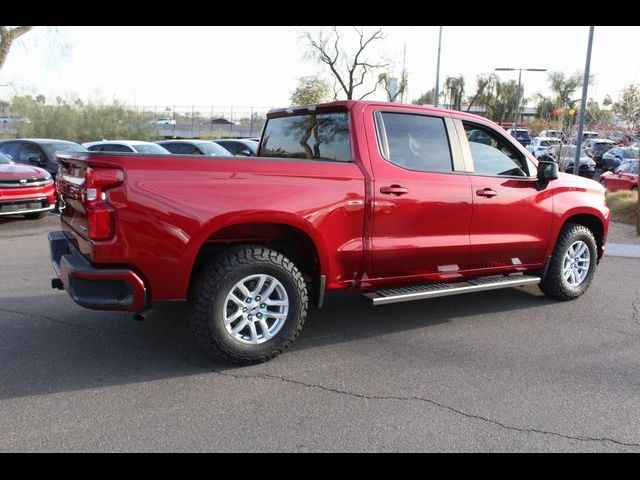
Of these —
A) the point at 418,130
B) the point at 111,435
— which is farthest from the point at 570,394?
the point at 111,435

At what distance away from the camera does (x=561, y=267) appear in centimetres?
577

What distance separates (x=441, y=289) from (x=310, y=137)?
1.78 meters

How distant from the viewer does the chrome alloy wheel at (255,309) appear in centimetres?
396

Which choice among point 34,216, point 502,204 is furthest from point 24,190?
point 502,204

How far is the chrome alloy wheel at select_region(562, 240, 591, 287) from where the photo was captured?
19.3 feet

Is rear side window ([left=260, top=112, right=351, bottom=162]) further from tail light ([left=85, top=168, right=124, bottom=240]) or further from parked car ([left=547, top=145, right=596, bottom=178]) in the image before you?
parked car ([left=547, top=145, right=596, bottom=178])

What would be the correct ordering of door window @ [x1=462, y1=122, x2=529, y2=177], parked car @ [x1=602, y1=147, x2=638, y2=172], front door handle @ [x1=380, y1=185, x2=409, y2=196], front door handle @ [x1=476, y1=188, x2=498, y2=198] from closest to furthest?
front door handle @ [x1=380, y1=185, x2=409, y2=196]
front door handle @ [x1=476, y1=188, x2=498, y2=198]
door window @ [x1=462, y1=122, x2=529, y2=177]
parked car @ [x1=602, y1=147, x2=638, y2=172]

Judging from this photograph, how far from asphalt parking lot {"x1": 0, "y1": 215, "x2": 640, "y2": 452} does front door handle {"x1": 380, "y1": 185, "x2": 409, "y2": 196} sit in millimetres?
1256

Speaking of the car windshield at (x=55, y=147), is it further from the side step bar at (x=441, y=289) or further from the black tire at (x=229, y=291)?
the side step bar at (x=441, y=289)

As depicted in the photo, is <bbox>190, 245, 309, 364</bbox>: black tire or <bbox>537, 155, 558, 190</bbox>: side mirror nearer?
<bbox>190, 245, 309, 364</bbox>: black tire

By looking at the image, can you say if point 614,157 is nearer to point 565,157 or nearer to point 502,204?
point 565,157

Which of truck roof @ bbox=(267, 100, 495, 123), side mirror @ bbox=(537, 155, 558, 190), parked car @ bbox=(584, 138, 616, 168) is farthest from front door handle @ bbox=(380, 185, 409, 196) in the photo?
parked car @ bbox=(584, 138, 616, 168)

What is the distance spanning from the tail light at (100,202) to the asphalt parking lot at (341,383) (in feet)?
3.46
